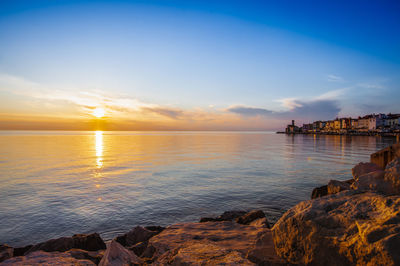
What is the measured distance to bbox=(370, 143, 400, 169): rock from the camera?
12933mm

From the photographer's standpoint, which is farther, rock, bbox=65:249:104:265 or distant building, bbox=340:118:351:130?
distant building, bbox=340:118:351:130

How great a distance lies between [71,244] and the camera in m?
7.58

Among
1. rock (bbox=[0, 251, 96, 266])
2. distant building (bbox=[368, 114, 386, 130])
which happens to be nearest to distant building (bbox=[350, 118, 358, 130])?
distant building (bbox=[368, 114, 386, 130])

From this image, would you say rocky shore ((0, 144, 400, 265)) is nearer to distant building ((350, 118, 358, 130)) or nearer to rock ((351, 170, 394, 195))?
rock ((351, 170, 394, 195))

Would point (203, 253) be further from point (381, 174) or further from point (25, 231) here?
point (25, 231)

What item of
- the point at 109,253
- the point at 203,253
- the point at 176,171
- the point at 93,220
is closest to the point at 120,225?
the point at 93,220

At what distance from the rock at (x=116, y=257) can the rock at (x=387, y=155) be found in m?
14.7

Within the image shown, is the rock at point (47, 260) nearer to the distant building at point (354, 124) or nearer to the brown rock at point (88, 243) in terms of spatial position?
the brown rock at point (88, 243)

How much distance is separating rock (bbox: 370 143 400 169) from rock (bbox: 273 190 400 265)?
11.3m

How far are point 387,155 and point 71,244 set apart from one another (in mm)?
17348

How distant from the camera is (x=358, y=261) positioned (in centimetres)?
340

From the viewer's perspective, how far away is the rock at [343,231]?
325 cm

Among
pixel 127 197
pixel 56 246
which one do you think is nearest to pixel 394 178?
pixel 56 246

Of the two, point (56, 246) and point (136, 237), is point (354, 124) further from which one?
point (56, 246)
